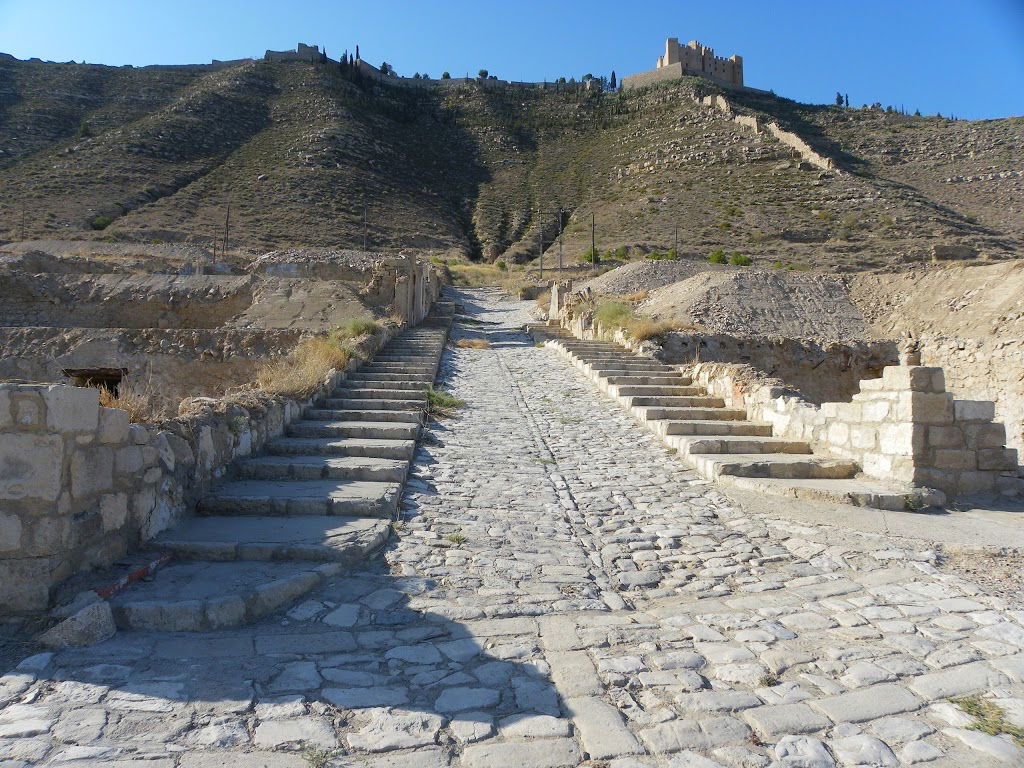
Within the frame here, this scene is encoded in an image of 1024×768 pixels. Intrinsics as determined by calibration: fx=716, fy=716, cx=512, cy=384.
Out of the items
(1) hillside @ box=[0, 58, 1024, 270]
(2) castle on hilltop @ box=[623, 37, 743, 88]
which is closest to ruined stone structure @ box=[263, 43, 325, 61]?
(1) hillside @ box=[0, 58, 1024, 270]

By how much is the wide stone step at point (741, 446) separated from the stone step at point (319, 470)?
11.5 feet

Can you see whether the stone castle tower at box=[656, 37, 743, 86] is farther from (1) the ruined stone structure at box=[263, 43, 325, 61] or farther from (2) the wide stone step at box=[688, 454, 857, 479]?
(2) the wide stone step at box=[688, 454, 857, 479]

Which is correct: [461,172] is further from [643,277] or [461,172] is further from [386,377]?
[386,377]

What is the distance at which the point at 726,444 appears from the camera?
8.66 metres

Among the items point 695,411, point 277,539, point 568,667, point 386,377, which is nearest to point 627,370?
point 695,411

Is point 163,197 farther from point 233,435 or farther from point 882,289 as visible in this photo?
point 233,435

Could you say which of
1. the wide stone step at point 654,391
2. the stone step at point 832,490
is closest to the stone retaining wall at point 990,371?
the wide stone step at point 654,391

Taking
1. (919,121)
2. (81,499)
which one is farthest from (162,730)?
(919,121)

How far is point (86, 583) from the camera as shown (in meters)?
4.11

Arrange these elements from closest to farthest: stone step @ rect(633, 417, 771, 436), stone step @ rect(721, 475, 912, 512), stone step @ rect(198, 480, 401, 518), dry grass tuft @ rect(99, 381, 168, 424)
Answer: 1. dry grass tuft @ rect(99, 381, 168, 424)
2. stone step @ rect(198, 480, 401, 518)
3. stone step @ rect(721, 475, 912, 512)
4. stone step @ rect(633, 417, 771, 436)

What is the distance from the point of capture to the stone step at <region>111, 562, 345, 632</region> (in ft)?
12.9

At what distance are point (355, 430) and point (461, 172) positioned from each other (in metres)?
61.4

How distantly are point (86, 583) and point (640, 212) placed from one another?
169 feet

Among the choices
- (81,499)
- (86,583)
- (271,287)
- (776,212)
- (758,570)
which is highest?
(776,212)
